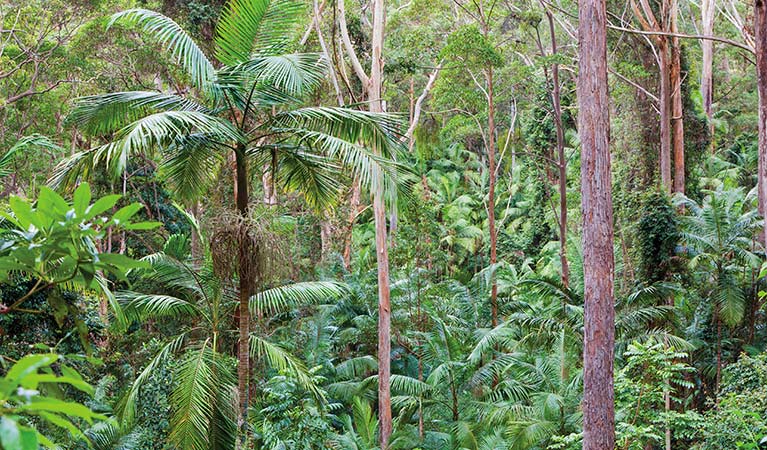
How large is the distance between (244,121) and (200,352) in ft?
9.41

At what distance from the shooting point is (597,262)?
924 centimetres

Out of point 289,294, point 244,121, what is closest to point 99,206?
point 244,121

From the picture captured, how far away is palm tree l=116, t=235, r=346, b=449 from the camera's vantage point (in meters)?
8.93

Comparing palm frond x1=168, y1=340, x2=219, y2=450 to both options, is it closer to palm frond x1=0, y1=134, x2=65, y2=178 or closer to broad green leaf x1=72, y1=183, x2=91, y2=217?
palm frond x1=0, y1=134, x2=65, y2=178

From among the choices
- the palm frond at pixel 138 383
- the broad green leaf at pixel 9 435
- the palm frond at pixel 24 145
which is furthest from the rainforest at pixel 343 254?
the palm frond at pixel 24 145

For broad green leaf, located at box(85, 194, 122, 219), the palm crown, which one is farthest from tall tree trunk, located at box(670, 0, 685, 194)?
broad green leaf, located at box(85, 194, 122, 219)

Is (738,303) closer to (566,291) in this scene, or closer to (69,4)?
(566,291)

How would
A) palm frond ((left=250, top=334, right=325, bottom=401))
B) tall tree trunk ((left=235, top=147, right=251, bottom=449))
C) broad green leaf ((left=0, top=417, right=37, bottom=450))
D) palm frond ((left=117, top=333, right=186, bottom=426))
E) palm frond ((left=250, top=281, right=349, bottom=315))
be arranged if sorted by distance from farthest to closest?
palm frond ((left=250, top=281, right=349, bottom=315)), palm frond ((left=117, top=333, right=186, bottom=426)), palm frond ((left=250, top=334, right=325, bottom=401)), tall tree trunk ((left=235, top=147, right=251, bottom=449)), broad green leaf ((left=0, top=417, right=37, bottom=450))

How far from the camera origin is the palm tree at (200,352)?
8930 mm

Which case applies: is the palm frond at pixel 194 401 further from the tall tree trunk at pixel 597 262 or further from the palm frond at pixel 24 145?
the tall tree trunk at pixel 597 262

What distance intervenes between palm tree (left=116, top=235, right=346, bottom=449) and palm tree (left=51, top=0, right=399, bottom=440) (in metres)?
0.47

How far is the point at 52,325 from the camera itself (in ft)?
36.7

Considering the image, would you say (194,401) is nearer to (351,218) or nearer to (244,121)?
(244,121)

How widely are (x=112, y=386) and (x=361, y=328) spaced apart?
570 cm
